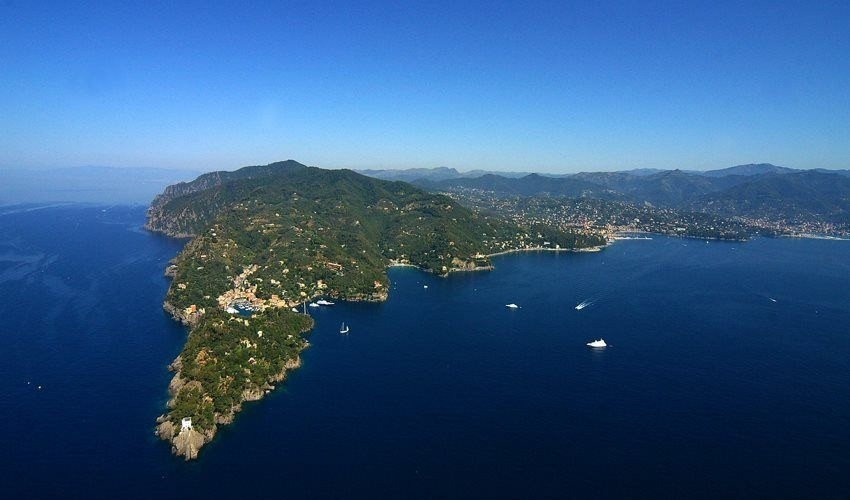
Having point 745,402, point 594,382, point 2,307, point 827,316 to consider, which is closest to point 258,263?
point 2,307

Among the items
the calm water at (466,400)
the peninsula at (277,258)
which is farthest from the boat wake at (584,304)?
the peninsula at (277,258)

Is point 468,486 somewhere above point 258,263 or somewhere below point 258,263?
below

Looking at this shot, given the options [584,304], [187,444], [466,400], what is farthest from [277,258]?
[187,444]

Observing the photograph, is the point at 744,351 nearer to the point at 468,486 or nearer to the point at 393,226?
the point at 468,486

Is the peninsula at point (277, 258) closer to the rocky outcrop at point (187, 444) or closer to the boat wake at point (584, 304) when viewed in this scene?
the rocky outcrop at point (187, 444)

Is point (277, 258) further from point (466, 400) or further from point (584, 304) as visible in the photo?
point (466, 400)

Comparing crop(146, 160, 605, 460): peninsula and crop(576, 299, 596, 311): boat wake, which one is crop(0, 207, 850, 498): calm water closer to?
crop(576, 299, 596, 311): boat wake
